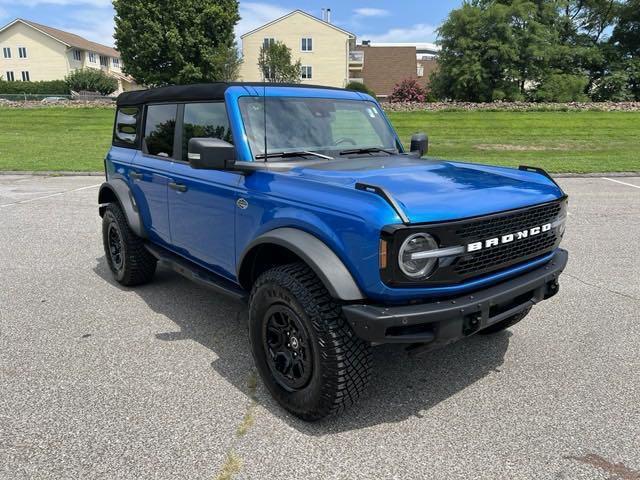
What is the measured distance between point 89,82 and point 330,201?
5888 centimetres

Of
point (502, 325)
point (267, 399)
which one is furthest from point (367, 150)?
point (267, 399)

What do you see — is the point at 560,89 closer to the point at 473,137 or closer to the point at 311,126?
the point at 473,137

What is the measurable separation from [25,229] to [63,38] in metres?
68.5

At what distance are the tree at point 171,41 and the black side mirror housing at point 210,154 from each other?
47.3 meters

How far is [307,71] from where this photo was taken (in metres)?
55.5

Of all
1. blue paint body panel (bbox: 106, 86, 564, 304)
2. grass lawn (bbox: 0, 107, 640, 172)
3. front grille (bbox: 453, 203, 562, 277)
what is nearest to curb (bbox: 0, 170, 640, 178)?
grass lawn (bbox: 0, 107, 640, 172)

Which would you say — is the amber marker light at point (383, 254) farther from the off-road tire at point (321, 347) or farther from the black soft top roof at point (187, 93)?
the black soft top roof at point (187, 93)

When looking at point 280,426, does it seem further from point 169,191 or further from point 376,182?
point 169,191

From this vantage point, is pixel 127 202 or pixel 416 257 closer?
pixel 416 257

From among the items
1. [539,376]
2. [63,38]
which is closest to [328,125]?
[539,376]

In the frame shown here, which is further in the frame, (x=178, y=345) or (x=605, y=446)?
(x=178, y=345)

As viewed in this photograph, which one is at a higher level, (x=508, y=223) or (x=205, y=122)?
(x=205, y=122)

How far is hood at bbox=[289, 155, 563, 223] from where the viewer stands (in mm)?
2652

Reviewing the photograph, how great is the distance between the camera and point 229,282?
3.70 m
